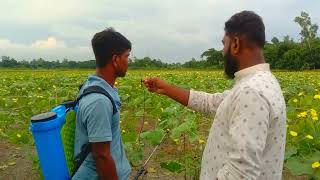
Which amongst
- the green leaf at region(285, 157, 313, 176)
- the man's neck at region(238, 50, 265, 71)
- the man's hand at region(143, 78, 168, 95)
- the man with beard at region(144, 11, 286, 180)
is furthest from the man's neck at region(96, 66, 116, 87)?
the green leaf at region(285, 157, 313, 176)

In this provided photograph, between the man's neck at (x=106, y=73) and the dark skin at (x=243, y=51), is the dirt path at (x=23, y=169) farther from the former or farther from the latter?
the dark skin at (x=243, y=51)

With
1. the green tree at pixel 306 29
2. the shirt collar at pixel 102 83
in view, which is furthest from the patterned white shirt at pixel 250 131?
the green tree at pixel 306 29

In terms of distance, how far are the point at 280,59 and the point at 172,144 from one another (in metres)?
44.8

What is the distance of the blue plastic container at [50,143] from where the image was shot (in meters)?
2.48

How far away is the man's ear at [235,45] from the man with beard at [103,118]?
2.41 feet

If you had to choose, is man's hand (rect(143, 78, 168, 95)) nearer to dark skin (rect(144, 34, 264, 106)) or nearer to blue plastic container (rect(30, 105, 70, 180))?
blue plastic container (rect(30, 105, 70, 180))

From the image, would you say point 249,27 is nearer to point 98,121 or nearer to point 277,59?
point 98,121

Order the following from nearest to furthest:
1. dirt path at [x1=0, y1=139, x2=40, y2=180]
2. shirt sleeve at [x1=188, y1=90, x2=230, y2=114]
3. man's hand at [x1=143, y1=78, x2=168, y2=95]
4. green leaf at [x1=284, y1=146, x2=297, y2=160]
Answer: shirt sleeve at [x1=188, y1=90, x2=230, y2=114]
man's hand at [x1=143, y1=78, x2=168, y2=95]
green leaf at [x1=284, y1=146, x2=297, y2=160]
dirt path at [x1=0, y1=139, x2=40, y2=180]

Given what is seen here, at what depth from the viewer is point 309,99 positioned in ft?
18.6

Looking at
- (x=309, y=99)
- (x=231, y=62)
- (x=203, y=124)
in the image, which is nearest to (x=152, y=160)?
(x=203, y=124)

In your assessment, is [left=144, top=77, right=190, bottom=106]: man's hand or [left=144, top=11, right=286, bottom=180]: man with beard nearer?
[left=144, top=11, right=286, bottom=180]: man with beard

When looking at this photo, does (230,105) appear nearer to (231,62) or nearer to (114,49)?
(231,62)

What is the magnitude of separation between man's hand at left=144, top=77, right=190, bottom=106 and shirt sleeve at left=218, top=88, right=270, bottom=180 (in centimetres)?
94

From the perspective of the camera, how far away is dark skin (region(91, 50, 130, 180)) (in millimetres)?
2573
